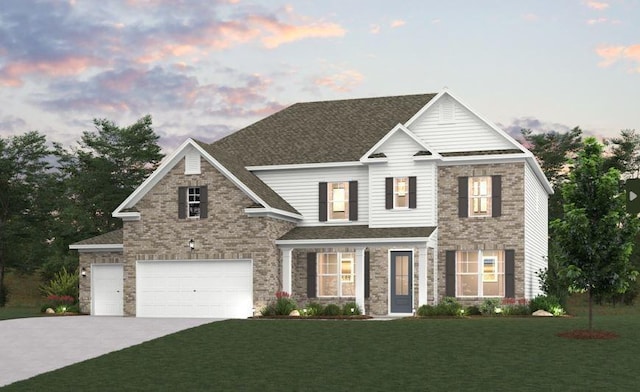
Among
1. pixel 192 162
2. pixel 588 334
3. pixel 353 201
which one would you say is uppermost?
pixel 192 162

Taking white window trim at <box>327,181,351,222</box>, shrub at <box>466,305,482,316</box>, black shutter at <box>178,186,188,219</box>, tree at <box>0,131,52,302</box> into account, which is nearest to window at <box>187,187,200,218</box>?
black shutter at <box>178,186,188,219</box>

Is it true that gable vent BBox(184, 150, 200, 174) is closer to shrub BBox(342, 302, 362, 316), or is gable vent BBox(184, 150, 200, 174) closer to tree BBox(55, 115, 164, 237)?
shrub BBox(342, 302, 362, 316)

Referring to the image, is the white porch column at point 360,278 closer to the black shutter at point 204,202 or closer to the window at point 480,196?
the window at point 480,196

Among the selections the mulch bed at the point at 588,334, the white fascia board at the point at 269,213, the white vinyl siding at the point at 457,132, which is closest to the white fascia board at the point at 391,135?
the white vinyl siding at the point at 457,132

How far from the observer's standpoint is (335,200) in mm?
36969

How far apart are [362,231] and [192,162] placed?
7.53 meters

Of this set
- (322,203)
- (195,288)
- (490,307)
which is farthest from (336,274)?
(490,307)

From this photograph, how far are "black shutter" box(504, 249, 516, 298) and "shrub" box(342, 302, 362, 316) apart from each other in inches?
237

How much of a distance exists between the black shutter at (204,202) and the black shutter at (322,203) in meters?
5.28

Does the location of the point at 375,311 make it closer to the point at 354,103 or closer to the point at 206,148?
the point at 206,148

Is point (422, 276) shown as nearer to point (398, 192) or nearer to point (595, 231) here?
point (398, 192)

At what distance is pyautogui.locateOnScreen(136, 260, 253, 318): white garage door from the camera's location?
33.8 meters

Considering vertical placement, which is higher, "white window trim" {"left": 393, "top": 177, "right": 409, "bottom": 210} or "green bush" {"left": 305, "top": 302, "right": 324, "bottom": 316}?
"white window trim" {"left": 393, "top": 177, "right": 409, "bottom": 210}

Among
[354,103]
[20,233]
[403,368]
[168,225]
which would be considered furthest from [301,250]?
[20,233]
